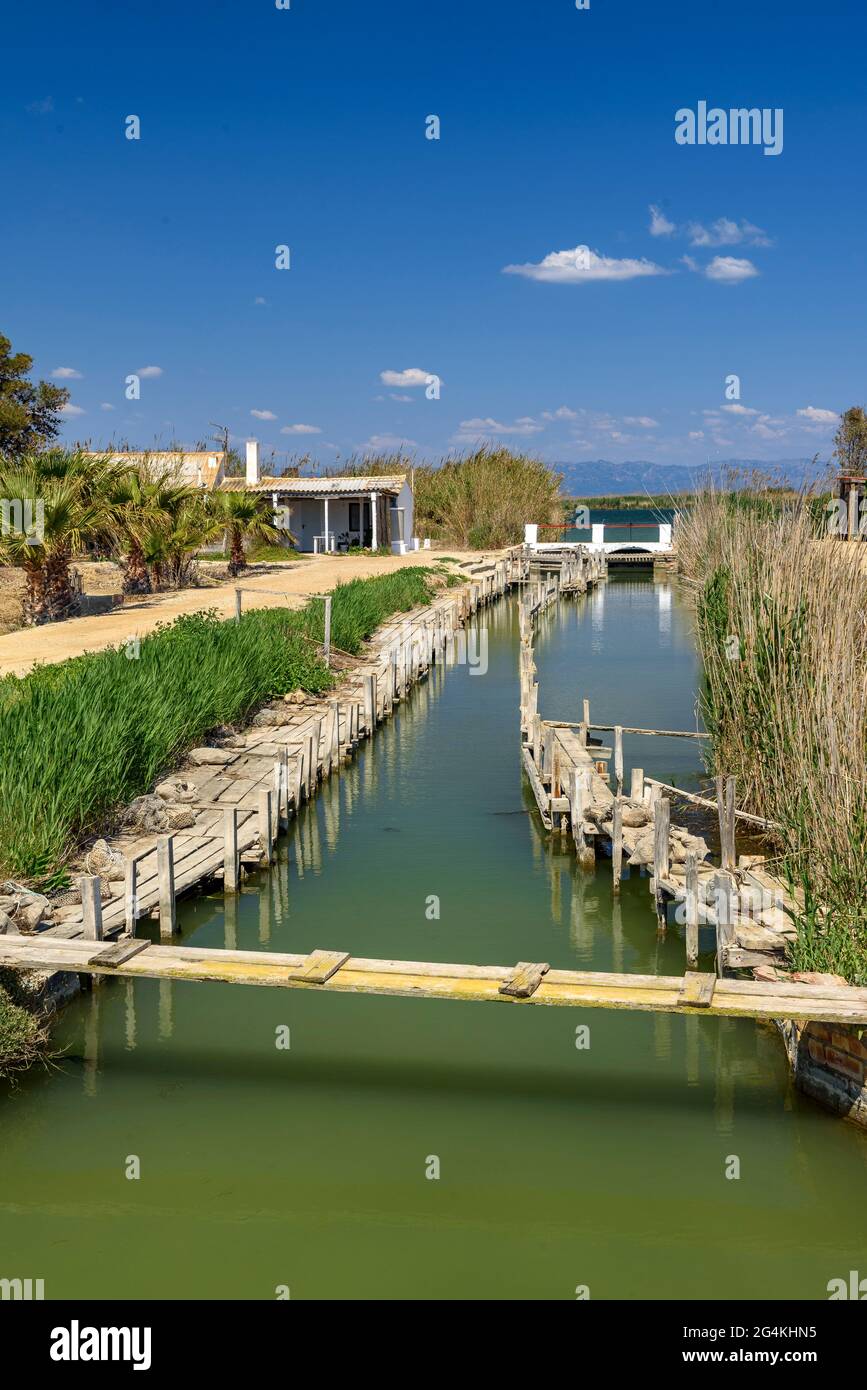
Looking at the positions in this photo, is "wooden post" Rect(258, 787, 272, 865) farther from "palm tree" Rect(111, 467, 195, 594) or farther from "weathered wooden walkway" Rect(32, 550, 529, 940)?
"palm tree" Rect(111, 467, 195, 594)

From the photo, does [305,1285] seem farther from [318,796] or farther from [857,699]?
[318,796]

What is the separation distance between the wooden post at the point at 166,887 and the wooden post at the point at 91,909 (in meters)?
0.99

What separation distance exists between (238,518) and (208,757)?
21117mm

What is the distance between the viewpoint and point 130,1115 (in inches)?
315

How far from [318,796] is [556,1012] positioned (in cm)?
701

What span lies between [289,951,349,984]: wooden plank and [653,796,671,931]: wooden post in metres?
3.47

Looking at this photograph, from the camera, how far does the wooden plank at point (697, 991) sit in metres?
7.29

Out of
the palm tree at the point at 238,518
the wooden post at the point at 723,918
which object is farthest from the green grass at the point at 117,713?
the palm tree at the point at 238,518

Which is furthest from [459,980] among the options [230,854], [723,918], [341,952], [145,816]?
[145,816]

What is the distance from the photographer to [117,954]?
8148mm

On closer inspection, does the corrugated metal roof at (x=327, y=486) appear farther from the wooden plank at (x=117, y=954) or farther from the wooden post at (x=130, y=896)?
the wooden plank at (x=117, y=954)

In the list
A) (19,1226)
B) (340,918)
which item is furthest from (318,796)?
(19,1226)

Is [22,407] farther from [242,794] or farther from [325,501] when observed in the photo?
[242,794]

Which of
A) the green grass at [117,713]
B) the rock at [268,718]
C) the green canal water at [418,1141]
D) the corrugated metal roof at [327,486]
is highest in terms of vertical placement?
the corrugated metal roof at [327,486]
